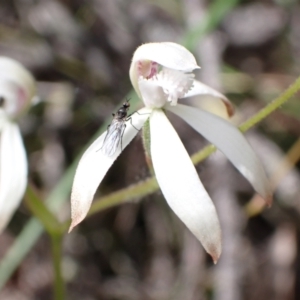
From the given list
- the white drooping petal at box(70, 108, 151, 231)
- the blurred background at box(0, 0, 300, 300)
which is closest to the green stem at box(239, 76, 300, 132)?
the white drooping petal at box(70, 108, 151, 231)

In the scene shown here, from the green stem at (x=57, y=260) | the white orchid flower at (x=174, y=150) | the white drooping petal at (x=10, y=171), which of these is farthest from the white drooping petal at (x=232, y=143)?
the green stem at (x=57, y=260)

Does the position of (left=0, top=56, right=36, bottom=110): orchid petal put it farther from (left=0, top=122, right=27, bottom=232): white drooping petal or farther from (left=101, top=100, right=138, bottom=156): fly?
(left=101, top=100, right=138, bottom=156): fly

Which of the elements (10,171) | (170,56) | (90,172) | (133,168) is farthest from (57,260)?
(133,168)

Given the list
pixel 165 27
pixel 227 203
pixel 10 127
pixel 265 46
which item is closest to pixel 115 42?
pixel 165 27

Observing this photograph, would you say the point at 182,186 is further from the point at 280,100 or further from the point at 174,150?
the point at 280,100

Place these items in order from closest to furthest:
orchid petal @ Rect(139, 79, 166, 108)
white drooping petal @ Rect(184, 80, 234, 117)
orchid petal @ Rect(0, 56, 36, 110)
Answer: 1. orchid petal @ Rect(139, 79, 166, 108)
2. white drooping petal @ Rect(184, 80, 234, 117)
3. orchid petal @ Rect(0, 56, 36, 110)

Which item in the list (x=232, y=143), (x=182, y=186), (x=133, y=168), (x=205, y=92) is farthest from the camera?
(x=133, y=168)

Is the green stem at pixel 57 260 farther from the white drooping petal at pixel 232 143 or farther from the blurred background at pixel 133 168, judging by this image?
the blurred background at pixel 133 168
